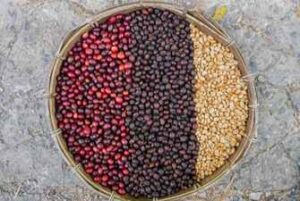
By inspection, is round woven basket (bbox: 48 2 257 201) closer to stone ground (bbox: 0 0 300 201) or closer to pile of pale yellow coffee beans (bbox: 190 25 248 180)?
pile of pale yellow coffee beans (bbox: 190 25 248 180)

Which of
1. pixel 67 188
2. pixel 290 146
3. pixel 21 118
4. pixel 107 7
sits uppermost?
pixel 107 7

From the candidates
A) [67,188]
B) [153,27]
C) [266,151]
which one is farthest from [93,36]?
[266,151]

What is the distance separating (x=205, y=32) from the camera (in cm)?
276

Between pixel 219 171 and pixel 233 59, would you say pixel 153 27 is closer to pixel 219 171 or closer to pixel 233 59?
pixel 233 59

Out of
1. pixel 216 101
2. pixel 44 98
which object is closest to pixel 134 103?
pixel 216 101

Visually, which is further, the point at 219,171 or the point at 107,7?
the point at 107,7

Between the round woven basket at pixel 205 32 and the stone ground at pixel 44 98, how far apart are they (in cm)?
21

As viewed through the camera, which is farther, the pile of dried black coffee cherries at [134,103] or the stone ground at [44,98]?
the stone ground at [44,98]

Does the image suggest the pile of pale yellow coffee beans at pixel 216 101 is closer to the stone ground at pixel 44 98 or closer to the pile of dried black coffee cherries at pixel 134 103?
the pile of dried black coffee cherries at pixel 134 103

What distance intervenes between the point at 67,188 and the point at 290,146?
929 millimetres

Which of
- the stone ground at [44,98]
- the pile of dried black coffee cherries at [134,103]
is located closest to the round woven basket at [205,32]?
the pile of dried black coffee cherries at [134,103]

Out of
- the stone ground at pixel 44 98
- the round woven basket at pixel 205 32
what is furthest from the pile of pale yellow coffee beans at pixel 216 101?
the stone ground at pixel 44 98

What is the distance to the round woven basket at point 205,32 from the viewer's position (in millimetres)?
2730

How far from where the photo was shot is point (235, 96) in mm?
2768
